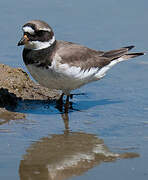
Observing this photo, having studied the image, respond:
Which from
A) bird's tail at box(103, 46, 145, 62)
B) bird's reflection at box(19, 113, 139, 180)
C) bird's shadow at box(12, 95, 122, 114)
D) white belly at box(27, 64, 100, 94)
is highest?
bird's tail at box(103, 46, 145, 62)

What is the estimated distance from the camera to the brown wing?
8.52 meters

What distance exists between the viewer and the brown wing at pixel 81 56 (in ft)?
28.0

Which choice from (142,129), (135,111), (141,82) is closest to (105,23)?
(141,82)

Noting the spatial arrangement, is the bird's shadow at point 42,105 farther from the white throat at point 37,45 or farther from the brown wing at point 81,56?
the white throat at point 37,45

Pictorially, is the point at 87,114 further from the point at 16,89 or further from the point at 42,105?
the point at 16,89

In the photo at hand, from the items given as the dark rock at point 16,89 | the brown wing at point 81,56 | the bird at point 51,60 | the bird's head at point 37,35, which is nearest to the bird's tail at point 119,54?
the brown wing at point 81,56

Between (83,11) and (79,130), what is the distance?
19.4ft

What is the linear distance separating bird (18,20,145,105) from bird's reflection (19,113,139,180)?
1.04 m

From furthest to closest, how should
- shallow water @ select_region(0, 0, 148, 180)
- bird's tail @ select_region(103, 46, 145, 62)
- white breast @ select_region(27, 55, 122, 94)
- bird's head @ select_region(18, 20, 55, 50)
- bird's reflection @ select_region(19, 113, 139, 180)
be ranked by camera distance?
bird's tail @ select_region(103, 46, 145, 62) < bird's head @ select_region(18, 20, 55, 50) < white breast @ select_region(27, 55, 122, 94) < shallow water @ select_region(0, 0, 148, 180) < bird's reflection @ select_region(19, 113, 139, 180)

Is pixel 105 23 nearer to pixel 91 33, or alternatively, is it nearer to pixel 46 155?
pixel 91 33

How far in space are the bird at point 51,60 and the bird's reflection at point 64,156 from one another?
1.04 meters

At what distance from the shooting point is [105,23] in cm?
1253

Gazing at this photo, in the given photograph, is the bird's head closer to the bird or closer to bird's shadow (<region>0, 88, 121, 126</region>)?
the bird

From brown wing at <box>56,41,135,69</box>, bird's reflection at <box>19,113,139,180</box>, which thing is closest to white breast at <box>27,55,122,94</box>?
brown wing at <box>56,41,135,69</box>
